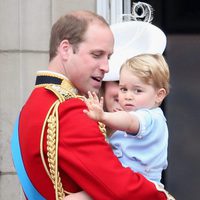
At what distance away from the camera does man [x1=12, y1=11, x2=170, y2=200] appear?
273 cm

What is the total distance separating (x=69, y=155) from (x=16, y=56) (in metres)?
2.54

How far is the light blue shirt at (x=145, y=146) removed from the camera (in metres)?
3.07

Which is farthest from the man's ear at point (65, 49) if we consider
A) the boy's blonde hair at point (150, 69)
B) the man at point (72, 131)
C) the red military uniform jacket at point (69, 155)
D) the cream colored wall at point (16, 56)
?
the cream colored wall at point (16, 56)

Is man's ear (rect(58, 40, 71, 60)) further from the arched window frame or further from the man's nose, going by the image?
the arched window frame

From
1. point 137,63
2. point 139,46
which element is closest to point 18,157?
point 137,63

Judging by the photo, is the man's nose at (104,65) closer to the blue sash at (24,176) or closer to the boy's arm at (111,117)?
the boy's arm at (111,117)

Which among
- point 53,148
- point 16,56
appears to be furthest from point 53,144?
point 16,56

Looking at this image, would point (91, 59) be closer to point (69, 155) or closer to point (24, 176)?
point (69, 155)

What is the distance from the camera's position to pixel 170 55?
5797mm

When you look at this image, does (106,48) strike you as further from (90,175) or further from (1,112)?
(1,112)

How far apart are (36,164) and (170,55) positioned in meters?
3.09

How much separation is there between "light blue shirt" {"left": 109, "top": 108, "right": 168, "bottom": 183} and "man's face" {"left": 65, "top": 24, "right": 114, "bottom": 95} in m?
0.23

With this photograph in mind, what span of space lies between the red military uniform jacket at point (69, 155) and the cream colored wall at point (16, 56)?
7.49 ft

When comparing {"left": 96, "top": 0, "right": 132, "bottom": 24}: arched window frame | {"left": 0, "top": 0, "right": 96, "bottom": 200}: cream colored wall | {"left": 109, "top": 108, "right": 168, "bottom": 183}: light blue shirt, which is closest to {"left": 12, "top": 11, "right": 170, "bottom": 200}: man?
{"left": 109, "top": 108, "right": 168, "bottom": 183}: light blue shirt
